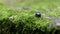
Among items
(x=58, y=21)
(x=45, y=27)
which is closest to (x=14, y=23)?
(x=45, y=27)

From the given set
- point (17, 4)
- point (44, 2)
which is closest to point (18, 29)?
point (17, 4)

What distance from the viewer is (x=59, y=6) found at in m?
2.20

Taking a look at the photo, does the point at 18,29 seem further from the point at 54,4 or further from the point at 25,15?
the point at 54,4

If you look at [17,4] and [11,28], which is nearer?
[11,28]

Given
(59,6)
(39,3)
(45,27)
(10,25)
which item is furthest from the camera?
(39,3)

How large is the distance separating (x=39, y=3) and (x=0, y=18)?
2.47 feet

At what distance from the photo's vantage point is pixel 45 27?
5.56 feet

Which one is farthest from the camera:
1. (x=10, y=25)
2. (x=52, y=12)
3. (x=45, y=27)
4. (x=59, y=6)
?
(x=59, y=6)

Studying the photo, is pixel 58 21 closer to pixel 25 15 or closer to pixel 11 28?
pixel 25 15

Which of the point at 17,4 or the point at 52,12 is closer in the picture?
the point at 52,12

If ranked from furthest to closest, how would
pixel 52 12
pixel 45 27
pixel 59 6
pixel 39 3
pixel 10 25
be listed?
pixel 39 3 → pixel 59 6 → pixel 52 12 → pixel 10 25 → pixel 45 27

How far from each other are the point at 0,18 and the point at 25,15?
28 centimetres

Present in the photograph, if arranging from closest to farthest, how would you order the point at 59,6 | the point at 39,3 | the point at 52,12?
the point at 52,12, the point at 59,6, the point at 39,3

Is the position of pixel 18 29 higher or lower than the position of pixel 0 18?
lower
